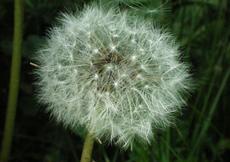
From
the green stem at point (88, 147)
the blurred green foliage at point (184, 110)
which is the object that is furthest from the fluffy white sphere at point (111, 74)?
the blurred green foliage at point (184, 110)

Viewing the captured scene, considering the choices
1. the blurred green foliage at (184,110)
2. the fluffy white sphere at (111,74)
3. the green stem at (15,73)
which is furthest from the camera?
the blurred green foliage at (184,110)

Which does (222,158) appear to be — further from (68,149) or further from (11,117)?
(11,117)

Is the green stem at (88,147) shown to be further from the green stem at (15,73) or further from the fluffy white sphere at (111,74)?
the green stem at (15,73)

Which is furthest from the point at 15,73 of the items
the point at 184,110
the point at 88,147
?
the point at 184,110

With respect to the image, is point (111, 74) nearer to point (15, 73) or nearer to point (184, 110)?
point (15, 73)

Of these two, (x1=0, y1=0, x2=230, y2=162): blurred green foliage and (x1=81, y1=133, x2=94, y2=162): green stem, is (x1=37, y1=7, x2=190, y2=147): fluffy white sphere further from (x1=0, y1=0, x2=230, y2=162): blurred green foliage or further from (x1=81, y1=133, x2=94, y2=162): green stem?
(x1=0, y1=0, x2=230, y2=162): blurred green foliage

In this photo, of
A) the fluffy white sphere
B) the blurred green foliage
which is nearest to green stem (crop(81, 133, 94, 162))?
the fluffy white sphere
